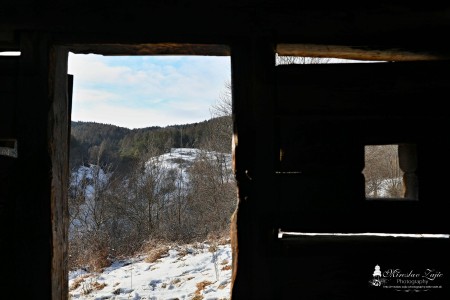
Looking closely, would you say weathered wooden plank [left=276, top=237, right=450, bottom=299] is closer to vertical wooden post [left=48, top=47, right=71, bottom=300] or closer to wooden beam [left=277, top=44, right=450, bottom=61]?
wooden beam [left=277, top=44, right=450, bottom=61]

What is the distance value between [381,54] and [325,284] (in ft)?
4.64

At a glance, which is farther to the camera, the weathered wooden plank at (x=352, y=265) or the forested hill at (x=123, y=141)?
the forested hill at (x=123, y=141)

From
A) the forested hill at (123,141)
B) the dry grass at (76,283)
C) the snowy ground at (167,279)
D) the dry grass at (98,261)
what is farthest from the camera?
the forested hill at (123,141)

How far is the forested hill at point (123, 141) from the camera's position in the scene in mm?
29859

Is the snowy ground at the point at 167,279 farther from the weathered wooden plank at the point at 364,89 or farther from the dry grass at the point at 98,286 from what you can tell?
the weathered wooden plank at the point at 364,89

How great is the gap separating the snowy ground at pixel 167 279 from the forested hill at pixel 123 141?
58.3ft

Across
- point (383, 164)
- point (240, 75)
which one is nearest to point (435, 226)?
point (240, 75)

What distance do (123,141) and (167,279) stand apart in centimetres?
3498

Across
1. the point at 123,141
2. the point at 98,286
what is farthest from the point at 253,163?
the point at 123,141

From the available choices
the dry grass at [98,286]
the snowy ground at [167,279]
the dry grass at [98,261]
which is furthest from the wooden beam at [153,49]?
the dry grass at [98,261]

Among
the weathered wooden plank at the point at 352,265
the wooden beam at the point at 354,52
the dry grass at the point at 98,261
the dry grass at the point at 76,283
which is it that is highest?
the wooden beam at the point at 354,52

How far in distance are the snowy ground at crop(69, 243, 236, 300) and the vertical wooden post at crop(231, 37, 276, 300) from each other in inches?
156

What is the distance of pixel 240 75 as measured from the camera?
1989 mm

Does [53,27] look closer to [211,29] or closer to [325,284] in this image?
[211,29]
